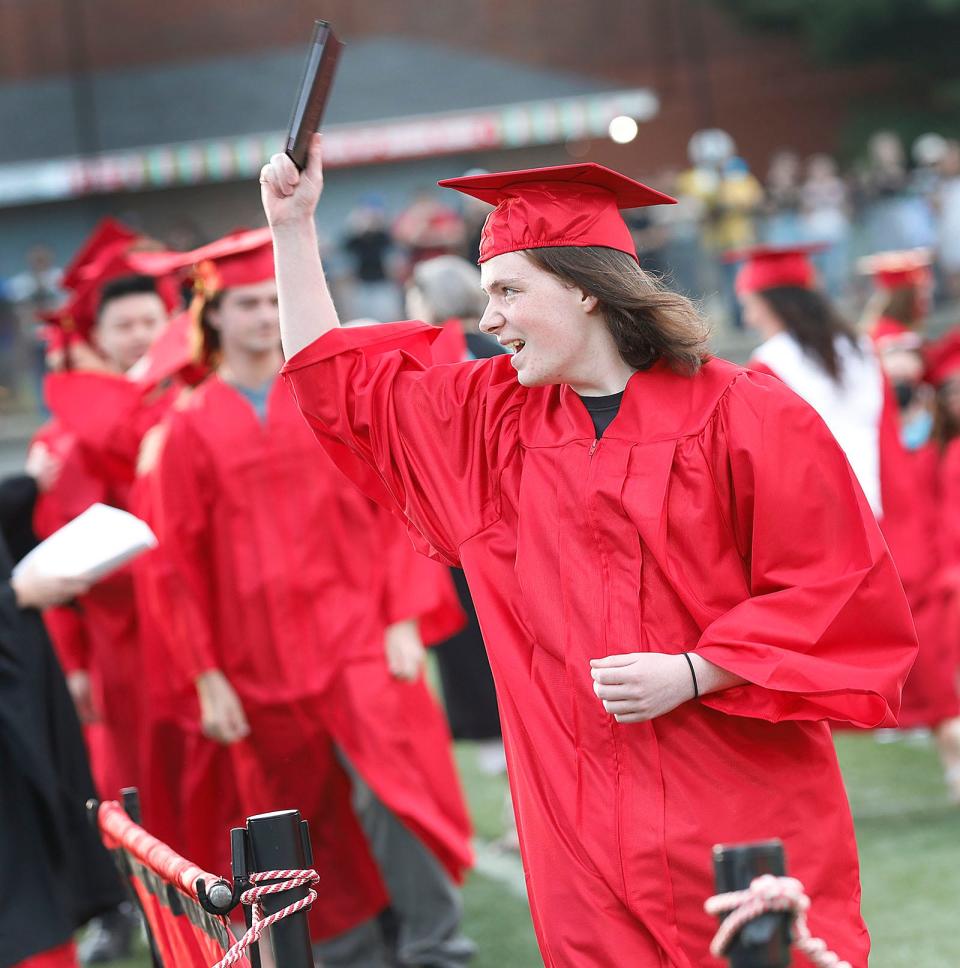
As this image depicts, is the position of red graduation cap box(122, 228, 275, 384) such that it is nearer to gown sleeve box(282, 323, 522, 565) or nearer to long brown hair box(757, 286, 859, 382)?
gown sleeve box(282, 323, 522, 565)

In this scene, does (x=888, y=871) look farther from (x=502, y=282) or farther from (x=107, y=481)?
(x=502, y=282)

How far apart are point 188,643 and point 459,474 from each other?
2.04m

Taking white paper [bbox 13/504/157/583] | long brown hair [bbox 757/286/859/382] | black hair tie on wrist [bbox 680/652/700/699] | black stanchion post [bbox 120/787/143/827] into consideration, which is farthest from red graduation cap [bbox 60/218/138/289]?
black hair tie on wrist [bbox 680/652/700/699]

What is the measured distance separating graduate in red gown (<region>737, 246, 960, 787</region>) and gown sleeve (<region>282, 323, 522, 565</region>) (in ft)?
11.1

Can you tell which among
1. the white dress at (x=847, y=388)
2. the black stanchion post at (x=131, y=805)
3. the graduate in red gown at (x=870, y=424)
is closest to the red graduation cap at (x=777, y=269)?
the graduate in red gown at (x=870, y=424)

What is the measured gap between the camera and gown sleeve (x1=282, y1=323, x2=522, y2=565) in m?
3.32

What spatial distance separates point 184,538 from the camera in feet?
16.9

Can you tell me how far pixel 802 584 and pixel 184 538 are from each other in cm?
263

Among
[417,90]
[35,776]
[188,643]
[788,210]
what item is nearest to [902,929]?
[188,643]

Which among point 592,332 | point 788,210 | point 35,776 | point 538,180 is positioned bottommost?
point 35,776

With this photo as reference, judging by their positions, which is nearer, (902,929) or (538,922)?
(538,922)

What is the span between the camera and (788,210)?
1802 cm

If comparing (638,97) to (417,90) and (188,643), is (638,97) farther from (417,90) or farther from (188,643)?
(188,643)

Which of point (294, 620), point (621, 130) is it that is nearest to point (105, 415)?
point (294, 620)
